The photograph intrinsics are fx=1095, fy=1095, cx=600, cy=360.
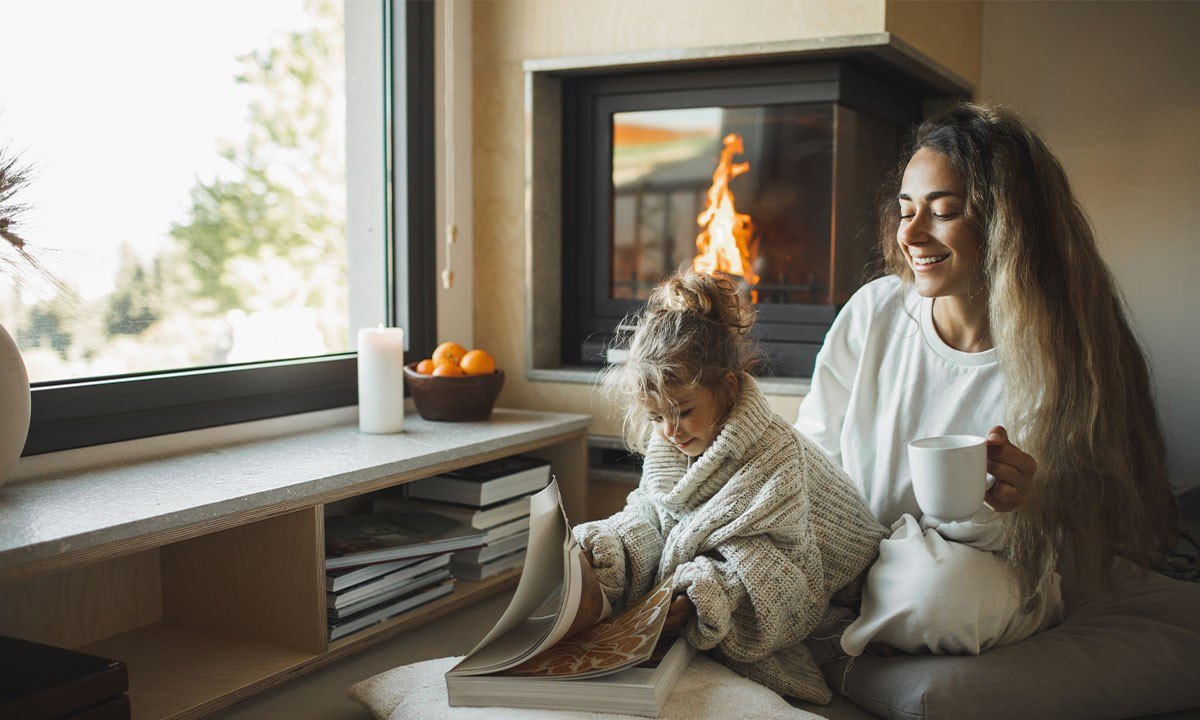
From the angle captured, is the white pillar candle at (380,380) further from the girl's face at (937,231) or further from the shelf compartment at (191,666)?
the girl's face at (937,231)

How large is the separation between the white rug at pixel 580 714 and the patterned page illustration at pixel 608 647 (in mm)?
56

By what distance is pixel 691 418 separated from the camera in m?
1.67

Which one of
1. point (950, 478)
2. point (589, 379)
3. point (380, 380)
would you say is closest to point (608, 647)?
point (950, 478)

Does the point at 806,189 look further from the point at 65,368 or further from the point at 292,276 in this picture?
the point at 65,368

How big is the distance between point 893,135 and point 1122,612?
4.68 feet

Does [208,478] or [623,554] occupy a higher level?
[208,478]

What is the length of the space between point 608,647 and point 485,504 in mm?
811

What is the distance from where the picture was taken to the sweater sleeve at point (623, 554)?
1713mm

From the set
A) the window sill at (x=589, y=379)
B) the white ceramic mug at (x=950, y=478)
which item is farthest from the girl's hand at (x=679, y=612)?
the window sill at (x=589, y=379)

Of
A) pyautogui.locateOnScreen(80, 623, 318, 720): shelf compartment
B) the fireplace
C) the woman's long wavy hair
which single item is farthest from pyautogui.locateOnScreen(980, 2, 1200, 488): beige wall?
pyautogui.locateOnScreen(80, 623, 318, 720): shelf compartment

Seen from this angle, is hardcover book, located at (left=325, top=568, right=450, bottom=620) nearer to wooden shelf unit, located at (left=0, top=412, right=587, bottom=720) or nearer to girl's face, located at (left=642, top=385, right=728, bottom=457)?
wooden shelf unit, located at (left=0, top=412, right=587, bottom=720)

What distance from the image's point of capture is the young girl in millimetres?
1613

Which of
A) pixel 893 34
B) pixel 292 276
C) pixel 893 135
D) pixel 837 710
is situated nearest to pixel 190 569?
pixel 292 276

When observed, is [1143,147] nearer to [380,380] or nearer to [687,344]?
[687,344]
